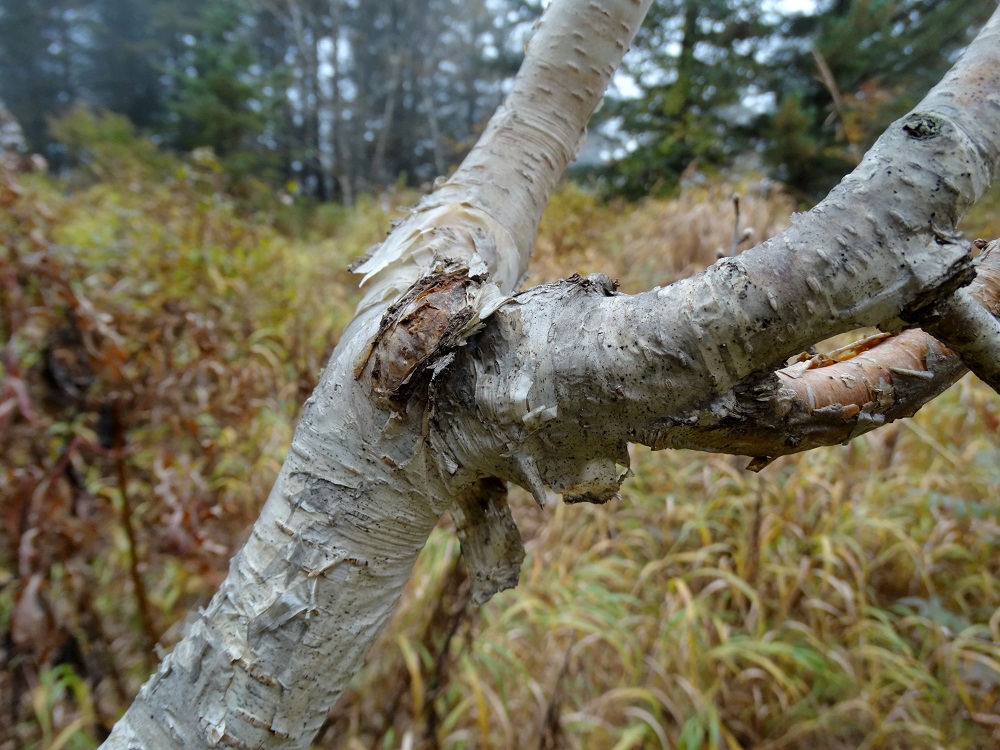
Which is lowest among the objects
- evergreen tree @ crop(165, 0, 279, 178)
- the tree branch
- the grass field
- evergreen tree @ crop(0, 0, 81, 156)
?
the grass field

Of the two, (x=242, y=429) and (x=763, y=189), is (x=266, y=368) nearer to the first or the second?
(x=242, y=429)

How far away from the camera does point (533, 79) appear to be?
746 millimetres

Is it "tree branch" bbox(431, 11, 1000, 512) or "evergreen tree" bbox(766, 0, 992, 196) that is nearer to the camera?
"tree branch" bbox(431, 11, 1000, 512)

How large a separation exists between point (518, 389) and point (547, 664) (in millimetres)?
1611

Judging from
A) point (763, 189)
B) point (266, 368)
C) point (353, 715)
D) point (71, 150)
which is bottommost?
point (353, 715)

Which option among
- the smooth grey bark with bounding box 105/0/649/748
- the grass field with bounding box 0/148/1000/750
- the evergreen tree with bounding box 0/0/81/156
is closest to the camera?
the smooth grey bark with bounding box 105/0/649/748

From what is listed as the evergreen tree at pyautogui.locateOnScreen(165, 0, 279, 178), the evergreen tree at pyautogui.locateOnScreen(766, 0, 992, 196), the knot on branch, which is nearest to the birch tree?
the knot on branch

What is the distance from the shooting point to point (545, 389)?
45 centimetres

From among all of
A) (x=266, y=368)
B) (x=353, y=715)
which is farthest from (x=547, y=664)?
(x=266, y=368)

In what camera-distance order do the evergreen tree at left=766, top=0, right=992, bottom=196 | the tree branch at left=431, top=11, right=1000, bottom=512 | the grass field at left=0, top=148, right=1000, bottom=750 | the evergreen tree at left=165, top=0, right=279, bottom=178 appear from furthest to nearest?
1. the evergreen tree at left=165, top=0, right=279, bottom=178
2. the evergreen tree at left=766, top=0, right=992, bottom=196
3. the grass field at left=0, top=148, right=1000, bottom=750
4. the tree branch at left=431, top=11, right=1000, bottom=512

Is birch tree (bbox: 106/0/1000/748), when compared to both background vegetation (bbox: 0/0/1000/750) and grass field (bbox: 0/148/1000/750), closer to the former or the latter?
background vegetation (bbox: 0/0/1000/750)

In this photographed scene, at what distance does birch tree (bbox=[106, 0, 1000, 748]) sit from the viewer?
14.9 inches

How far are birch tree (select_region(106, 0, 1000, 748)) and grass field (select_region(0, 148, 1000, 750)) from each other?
3.13ft

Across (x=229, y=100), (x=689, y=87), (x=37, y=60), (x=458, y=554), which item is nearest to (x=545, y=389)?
(x=458, y=554)
